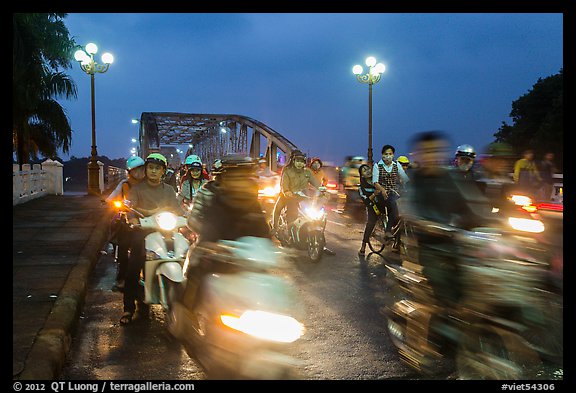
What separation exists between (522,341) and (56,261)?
5956 millimetres

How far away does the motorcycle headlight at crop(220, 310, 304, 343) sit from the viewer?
2.97 metres

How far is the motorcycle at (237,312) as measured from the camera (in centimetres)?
301

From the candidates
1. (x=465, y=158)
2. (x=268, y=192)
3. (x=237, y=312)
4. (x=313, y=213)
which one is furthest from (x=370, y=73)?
(x=237, y=312)

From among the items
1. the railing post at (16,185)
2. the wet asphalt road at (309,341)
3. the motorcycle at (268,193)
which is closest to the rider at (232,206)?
the wet asphalt road at (309,341)

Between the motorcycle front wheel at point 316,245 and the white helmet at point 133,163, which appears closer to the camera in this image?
the white helmet at point 133,163

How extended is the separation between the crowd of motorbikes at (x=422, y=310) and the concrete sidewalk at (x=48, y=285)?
1018mm

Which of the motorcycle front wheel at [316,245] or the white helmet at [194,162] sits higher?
the white helmet at [194,162]

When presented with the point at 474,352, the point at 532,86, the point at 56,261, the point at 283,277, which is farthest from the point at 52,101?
the point at 532,86

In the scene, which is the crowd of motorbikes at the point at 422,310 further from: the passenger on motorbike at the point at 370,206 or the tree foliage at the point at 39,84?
the tree foliage at the point at 39,84

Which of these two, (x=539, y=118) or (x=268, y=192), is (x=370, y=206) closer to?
(x=268, y=192)

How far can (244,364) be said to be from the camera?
10.5 feet

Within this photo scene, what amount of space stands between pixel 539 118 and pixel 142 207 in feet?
143

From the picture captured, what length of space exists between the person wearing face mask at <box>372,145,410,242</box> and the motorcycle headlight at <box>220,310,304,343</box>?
16.6 ft
